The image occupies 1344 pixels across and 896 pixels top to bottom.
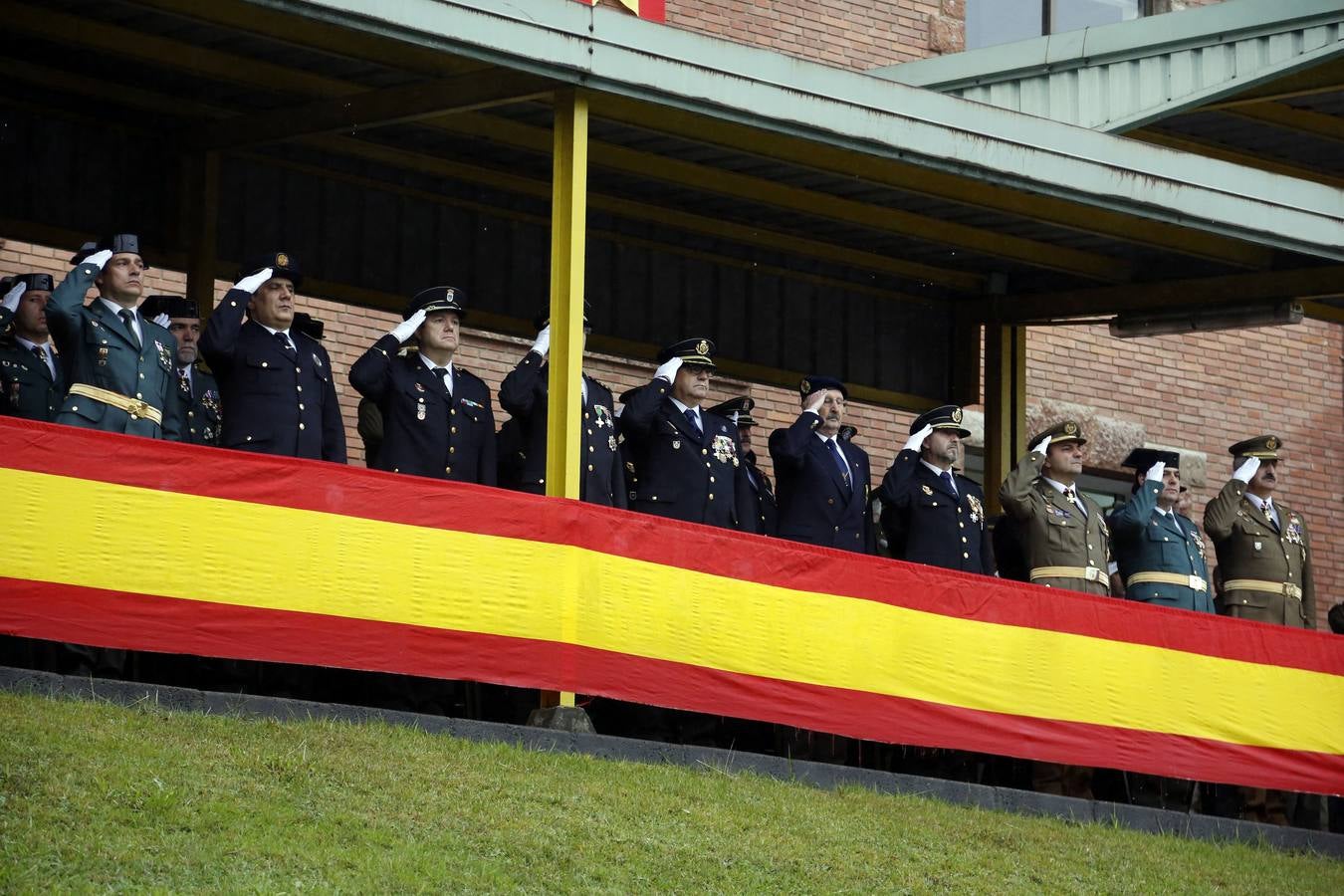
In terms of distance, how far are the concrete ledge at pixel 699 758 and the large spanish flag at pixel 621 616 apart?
1.10 feet

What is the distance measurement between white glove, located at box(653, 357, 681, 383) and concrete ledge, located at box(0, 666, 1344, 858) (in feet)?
7.22

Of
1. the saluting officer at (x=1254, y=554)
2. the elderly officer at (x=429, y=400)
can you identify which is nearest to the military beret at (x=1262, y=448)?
the saluting officer at (x=1254, y=554)

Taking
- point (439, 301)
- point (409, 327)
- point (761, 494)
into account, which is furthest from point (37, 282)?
point (761, 494)

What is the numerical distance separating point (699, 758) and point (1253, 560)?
4733 mm

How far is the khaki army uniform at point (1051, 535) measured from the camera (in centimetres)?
1282

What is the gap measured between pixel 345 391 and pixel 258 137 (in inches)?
160

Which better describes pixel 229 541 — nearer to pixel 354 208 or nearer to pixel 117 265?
pixel 117 265

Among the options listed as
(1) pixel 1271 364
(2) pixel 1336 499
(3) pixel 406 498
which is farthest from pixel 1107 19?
(3) pixel 406 498

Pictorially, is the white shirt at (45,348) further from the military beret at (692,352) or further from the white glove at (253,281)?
the military beret at (692,352)

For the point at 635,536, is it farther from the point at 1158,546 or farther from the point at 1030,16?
the point at 1030,16

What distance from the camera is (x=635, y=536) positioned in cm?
1080

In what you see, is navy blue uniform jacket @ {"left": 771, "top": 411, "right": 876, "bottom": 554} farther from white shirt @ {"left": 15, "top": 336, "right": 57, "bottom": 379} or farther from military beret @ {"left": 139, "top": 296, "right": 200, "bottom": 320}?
white shirt @ {"left": 15, "top": 336, "right": 57, "bottom": 379}

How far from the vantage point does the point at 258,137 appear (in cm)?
1223

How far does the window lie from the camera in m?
19.6
